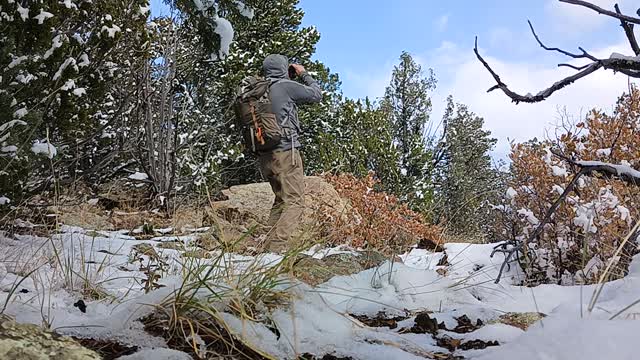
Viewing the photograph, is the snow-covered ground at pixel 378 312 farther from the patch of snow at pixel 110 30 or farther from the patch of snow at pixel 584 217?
the patch of snow at pixel 110 30

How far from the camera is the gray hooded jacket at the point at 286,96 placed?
5355mm

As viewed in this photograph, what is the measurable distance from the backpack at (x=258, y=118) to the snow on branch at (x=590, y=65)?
3575 millimetres

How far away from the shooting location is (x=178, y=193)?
30.6 feet

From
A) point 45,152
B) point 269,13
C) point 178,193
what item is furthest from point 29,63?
point 269,13

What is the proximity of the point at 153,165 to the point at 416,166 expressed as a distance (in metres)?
8.22

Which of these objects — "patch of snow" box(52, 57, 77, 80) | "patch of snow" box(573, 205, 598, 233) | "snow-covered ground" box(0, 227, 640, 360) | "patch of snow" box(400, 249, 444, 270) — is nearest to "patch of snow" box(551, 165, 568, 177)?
"patch of snow" box(573, 205, 598, 233)

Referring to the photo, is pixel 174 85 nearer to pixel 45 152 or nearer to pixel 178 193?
pixel 178 193

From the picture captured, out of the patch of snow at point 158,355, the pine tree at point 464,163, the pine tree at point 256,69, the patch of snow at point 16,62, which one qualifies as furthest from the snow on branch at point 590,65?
the pine tree at point 464,163

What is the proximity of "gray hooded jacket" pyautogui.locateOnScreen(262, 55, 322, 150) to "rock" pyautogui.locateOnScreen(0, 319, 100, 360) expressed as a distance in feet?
13.9

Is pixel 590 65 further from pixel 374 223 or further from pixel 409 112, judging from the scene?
pixel 409 112

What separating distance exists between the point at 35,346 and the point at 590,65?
167 centimetres

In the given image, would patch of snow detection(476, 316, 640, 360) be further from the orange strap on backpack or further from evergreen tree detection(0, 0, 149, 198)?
the orange strap on backpack

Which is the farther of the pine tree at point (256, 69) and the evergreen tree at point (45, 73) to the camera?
the pine tree at point (256, 69)

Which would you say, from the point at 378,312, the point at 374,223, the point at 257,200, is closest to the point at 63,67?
the point at 378,312
